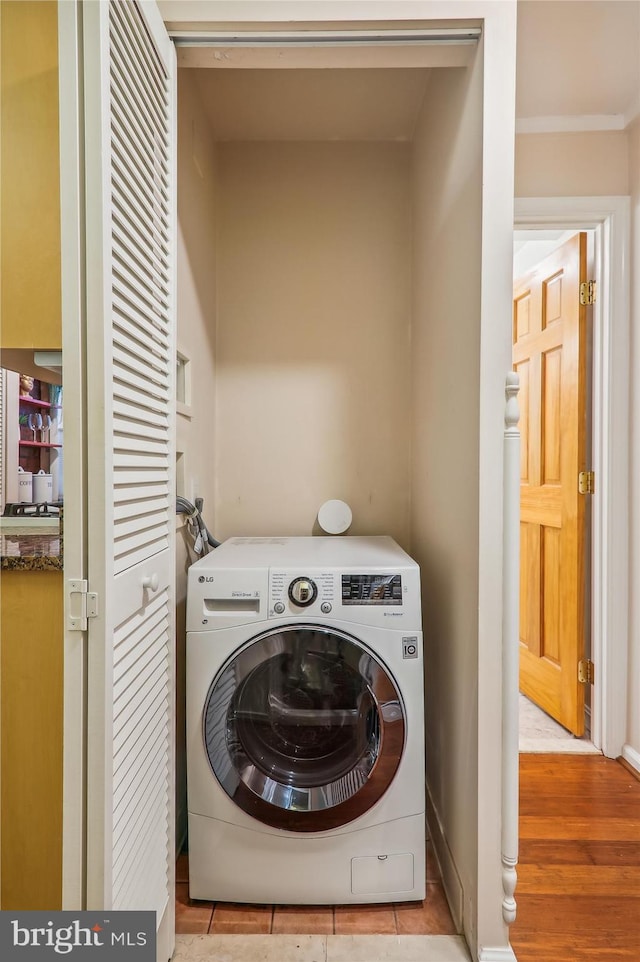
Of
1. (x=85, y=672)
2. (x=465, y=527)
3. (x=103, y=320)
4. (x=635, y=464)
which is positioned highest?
(x=103, y=320)

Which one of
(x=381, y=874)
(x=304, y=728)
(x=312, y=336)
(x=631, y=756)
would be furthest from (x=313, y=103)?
(x=631, y=756)

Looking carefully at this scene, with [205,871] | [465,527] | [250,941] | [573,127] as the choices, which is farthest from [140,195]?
[573,127]

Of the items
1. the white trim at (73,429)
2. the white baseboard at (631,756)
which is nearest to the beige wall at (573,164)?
the white trim at (73,429)

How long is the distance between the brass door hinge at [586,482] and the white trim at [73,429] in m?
2.14

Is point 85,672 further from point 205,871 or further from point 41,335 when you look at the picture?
point 205,871

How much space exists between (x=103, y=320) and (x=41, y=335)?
0.90ft

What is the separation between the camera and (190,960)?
134cm

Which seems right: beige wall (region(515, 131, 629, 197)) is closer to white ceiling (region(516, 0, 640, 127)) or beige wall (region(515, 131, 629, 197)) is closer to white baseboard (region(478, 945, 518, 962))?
white ceiling (region(516, 0, 640, 127))

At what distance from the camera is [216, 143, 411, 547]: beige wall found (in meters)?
2.24

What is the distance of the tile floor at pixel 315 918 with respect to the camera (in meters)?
1.43

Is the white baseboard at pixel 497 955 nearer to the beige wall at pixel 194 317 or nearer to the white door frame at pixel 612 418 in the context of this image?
the beige wall at pixel 194 317

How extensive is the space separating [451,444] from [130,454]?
0.92m

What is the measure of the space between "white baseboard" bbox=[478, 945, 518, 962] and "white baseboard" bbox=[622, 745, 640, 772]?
117 centimetres

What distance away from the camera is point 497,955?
1292 mm
